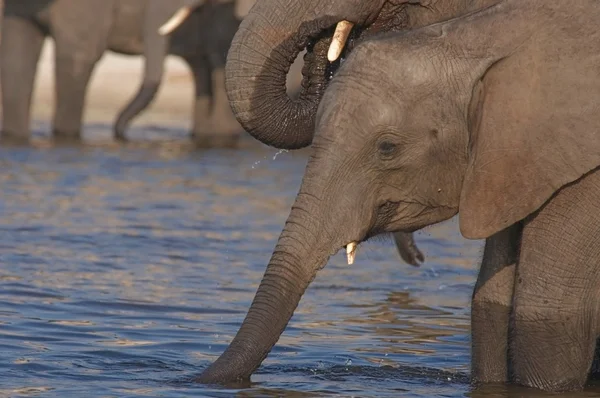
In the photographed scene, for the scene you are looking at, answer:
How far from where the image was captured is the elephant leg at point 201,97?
20.1m

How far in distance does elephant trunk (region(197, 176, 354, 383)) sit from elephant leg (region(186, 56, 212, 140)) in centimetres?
1409

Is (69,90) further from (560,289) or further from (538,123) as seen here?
(538,123)

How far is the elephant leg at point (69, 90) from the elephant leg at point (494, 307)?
1218cm

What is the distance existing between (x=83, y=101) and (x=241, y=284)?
32.4 feet

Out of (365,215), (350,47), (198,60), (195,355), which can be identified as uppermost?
(198,60)

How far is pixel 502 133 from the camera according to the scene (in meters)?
5.65

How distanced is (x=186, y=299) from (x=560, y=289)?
9.65 ft

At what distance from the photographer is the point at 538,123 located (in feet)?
18.5

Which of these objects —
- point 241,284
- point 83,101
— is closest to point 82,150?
point 83,101

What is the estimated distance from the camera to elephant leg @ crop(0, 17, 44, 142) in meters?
18.2

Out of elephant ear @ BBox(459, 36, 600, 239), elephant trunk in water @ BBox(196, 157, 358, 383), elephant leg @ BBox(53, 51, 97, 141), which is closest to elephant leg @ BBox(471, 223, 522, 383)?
elephant ear @ BBox(459, 36, 600, 239)

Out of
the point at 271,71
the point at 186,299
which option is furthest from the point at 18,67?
the point at 271,71

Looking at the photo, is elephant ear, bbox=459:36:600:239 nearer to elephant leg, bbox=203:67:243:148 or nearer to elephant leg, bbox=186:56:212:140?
elephant leg, bbox=203:67:243:148

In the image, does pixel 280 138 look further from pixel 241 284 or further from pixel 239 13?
pixel 239 13
